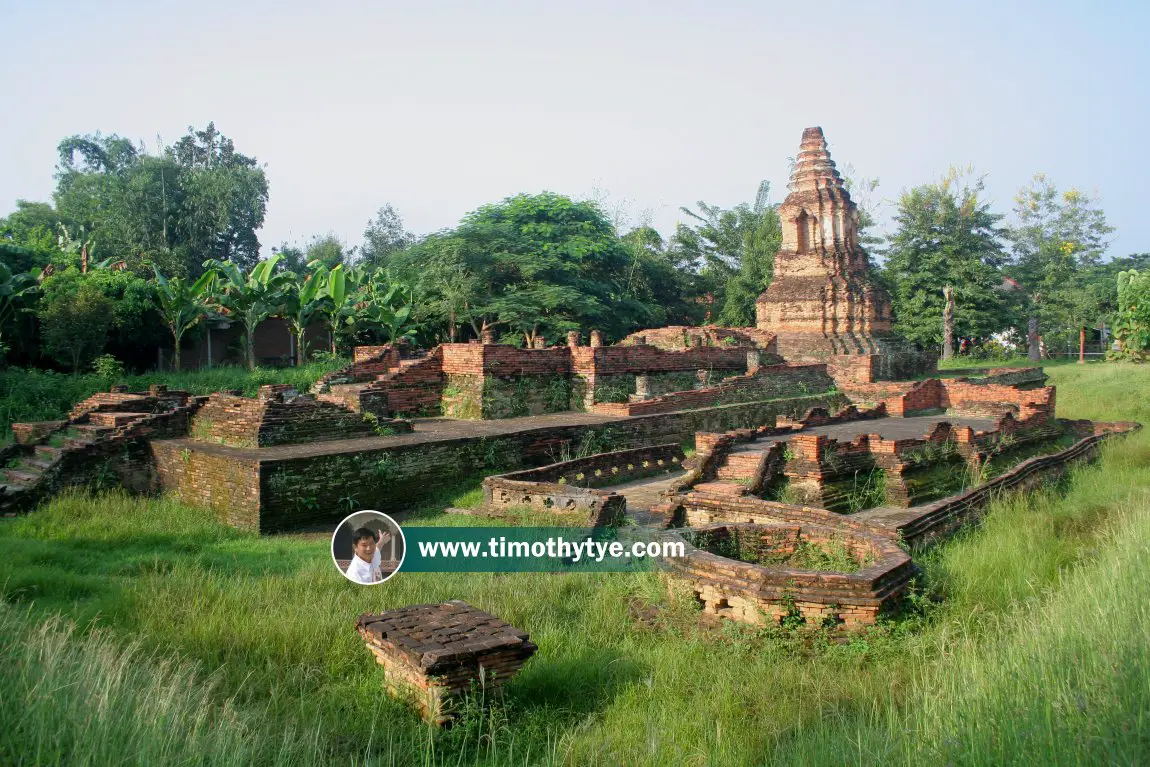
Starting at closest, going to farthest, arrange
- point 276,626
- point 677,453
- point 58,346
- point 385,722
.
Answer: point 385,722 < point 276,626 < point 677,453 < point 58,346

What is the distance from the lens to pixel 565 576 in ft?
21.0

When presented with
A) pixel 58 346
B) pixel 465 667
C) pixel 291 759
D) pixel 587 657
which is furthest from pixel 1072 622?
pixel 58 346

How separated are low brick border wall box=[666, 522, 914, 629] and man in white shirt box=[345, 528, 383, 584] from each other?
199 cm

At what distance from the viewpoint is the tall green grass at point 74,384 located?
1345 centimetres

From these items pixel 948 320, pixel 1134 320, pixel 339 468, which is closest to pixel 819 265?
pixel 948 320

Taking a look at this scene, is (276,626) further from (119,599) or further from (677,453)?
(677,453)

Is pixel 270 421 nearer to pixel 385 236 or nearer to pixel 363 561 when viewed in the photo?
pixel 363 561

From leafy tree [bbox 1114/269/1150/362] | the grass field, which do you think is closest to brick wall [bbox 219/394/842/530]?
the grass field

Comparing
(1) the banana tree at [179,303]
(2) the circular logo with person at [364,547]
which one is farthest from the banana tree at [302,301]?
(2) the circular logo with person at [364,547]

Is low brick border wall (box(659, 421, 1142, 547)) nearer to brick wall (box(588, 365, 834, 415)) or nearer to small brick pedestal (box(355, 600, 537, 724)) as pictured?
small brick pedestal (box(355, 600, 537, 724))

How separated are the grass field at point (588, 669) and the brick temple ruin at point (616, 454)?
1.84 feet

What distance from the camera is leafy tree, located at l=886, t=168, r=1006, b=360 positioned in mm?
29531

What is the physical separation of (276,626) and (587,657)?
181cm

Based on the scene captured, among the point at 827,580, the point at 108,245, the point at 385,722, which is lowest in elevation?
the point at 385,722
